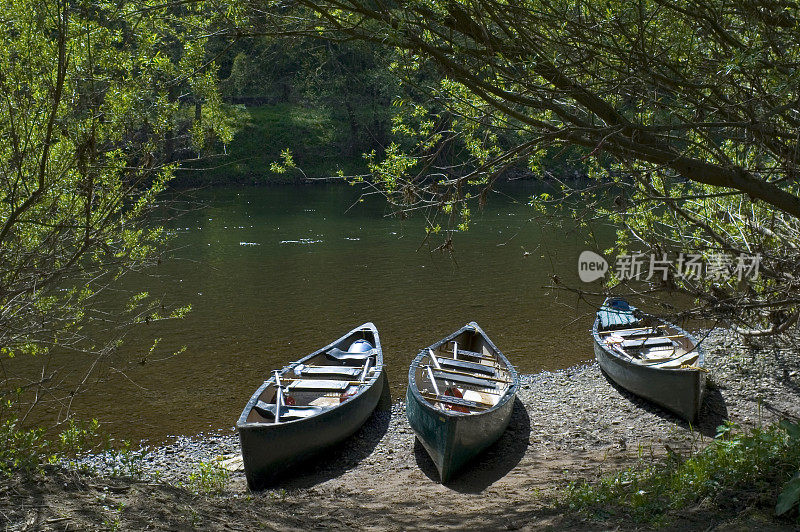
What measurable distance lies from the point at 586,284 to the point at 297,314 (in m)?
8.46

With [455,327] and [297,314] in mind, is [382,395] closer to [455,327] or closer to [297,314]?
[455,327]

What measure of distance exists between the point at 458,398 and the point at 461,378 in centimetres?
101

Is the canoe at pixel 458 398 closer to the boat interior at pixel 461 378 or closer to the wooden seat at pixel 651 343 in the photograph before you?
the boat interior at pixel 461 378

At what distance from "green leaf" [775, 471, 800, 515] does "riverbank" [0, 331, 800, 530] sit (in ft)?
0.50

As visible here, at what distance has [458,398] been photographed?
9602mm

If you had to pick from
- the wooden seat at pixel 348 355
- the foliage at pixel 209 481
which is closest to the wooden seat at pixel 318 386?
the wooden seat at pixel 348 355

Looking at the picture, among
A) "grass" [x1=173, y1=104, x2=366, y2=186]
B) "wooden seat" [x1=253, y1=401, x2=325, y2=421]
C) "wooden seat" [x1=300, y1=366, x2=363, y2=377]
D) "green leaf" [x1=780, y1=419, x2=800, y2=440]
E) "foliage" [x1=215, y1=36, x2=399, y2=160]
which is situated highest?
"foliage" [x1=215, y1=36, x2=399, y2=160]

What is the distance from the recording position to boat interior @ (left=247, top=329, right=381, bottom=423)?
9.23 m

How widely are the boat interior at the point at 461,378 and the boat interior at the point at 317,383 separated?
87 cm

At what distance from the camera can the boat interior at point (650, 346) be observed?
10852 mm

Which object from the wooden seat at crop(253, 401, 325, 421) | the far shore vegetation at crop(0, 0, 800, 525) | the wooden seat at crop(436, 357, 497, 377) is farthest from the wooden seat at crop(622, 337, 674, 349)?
the wooden seat at crop(253, 401, 325, 421)

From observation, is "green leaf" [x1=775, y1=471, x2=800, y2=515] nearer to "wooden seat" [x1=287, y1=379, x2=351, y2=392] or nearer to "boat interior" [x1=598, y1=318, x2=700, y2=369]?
"boat interior" [x1=598, y1=318, x2=700, y2=369]

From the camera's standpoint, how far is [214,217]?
97.1ft

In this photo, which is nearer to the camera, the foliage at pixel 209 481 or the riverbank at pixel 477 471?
the riverbank at pixel 477 471
